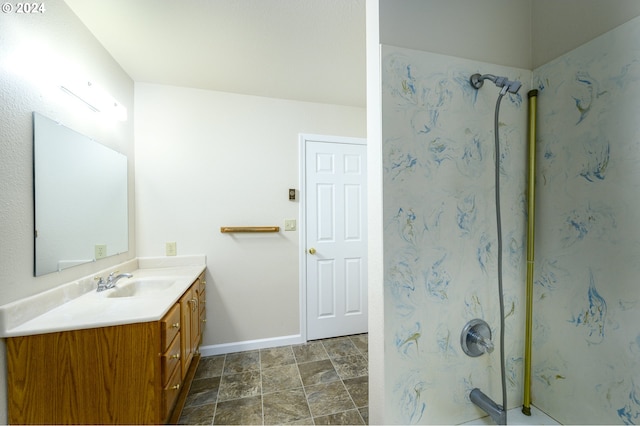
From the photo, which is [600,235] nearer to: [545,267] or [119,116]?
[545,267]

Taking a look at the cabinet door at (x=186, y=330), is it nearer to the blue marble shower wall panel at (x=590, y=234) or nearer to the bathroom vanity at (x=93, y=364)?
the bathroom vanity at (x=93, y=364)

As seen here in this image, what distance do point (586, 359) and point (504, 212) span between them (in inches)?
24.2

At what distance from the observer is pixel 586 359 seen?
906 mm

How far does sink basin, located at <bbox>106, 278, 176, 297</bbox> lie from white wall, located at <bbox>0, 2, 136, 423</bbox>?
24 cm

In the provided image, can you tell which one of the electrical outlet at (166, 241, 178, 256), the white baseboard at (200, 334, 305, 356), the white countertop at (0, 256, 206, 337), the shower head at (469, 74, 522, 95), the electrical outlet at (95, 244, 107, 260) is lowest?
the white baseboard at (200, 334, 305, 356)

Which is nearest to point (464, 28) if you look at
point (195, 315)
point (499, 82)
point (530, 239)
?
point (499, 82)

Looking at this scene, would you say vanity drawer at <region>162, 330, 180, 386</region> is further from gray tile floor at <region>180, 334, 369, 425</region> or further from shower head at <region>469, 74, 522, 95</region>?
shower head at <region>469, 74, 522, 95</region>

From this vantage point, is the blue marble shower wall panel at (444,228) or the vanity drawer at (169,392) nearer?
the blue marble shower wall panel at (444,228)

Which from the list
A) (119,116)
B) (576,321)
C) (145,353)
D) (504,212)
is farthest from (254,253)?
(576,321)

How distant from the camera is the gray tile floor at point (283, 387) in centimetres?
148

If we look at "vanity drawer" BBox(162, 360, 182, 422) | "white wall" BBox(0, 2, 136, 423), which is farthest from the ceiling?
"vanity drawer" BBox(162, 360, 182, 422)

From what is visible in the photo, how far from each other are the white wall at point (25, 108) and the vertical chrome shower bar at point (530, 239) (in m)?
2.20

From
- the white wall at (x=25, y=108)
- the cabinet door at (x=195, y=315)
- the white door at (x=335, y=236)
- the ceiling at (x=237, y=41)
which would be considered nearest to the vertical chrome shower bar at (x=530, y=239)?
the ceiling at (x=237, y=41)

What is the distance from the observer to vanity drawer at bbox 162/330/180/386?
116 cm
